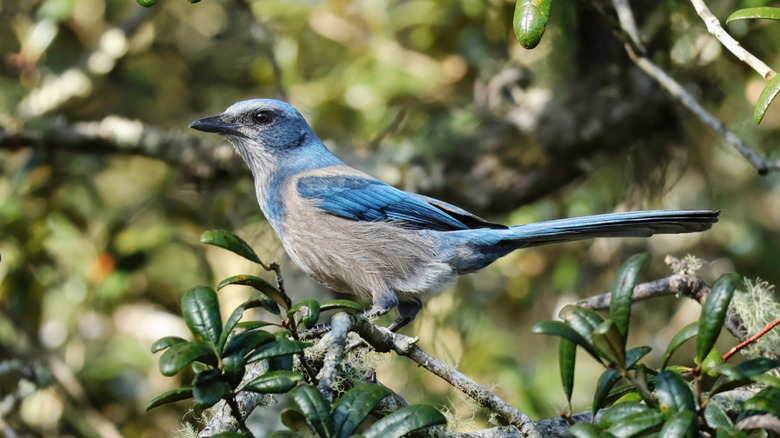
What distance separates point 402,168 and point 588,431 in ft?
12.6

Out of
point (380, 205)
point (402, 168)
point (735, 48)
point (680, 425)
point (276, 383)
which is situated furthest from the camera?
point (402, 168)

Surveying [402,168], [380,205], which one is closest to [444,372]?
[380,205]

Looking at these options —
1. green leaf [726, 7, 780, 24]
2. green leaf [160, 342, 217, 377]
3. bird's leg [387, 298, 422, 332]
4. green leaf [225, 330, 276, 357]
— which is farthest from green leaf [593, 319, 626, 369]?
bird's leg [387, 298, 422, 332]

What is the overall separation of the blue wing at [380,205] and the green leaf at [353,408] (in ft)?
7.08

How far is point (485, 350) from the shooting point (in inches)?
210

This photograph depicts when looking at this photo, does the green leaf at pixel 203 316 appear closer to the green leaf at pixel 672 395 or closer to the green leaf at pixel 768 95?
the green leaf at pixel 672 395

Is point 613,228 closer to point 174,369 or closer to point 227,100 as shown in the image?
point 174,369

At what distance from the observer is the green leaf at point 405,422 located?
183 cm

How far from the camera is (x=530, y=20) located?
8.02 ft

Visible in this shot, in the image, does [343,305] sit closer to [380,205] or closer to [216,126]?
[380,205]

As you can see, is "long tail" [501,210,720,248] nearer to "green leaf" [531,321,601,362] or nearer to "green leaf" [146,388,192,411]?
"green leaf" [531,321,601,362]

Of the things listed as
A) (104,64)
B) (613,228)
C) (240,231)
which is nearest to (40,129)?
(104,64)

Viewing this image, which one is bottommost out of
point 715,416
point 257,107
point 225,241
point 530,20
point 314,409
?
point 715,416

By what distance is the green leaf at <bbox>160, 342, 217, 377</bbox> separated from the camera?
1775 millimetres
